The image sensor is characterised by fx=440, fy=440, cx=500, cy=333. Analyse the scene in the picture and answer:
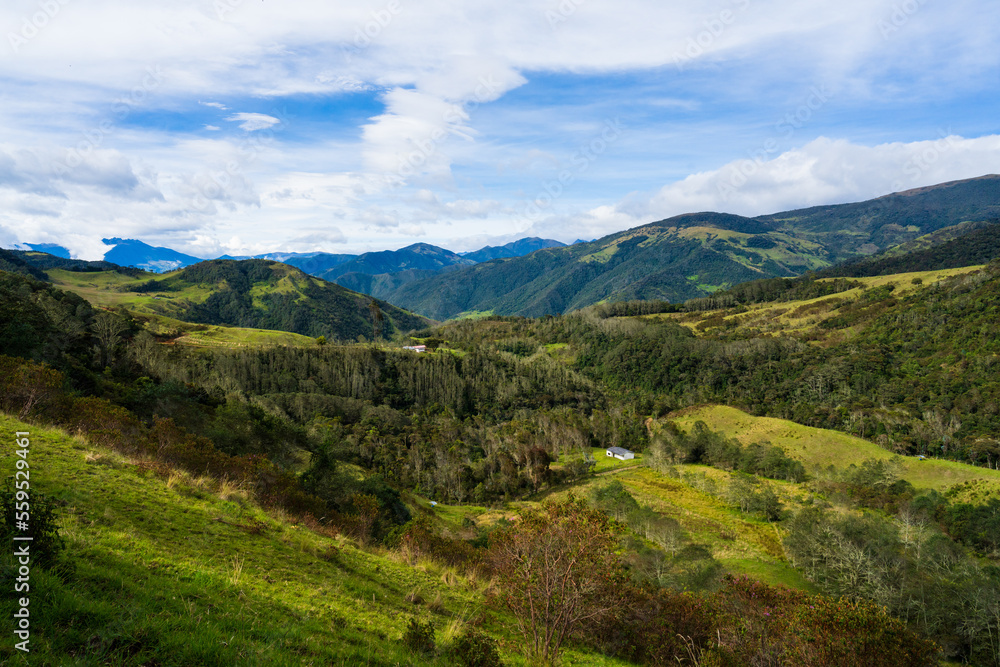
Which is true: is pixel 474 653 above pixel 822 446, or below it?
above

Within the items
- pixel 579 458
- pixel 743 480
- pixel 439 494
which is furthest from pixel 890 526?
pixel 439 494

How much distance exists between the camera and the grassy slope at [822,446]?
6781cm

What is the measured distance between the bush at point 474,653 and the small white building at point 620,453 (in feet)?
301

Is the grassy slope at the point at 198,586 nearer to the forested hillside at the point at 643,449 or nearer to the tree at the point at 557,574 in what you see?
the forested hillside at the point at 643,449

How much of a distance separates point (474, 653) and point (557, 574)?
2.73 meters

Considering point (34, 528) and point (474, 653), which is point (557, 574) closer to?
point (474, 653)

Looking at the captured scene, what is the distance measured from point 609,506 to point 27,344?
5207 centimetres

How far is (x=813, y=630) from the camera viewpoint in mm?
11344

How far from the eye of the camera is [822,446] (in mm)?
83812

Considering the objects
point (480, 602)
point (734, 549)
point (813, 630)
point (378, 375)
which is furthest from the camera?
point (378, 375)

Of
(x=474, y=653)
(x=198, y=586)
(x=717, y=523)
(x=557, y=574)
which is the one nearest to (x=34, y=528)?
(x=198, y=586)

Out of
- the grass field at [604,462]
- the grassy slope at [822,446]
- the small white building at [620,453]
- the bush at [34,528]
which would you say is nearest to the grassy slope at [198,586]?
the bush at [34,528]

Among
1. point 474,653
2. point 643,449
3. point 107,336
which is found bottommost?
point 643,449

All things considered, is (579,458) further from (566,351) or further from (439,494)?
(566,351)
